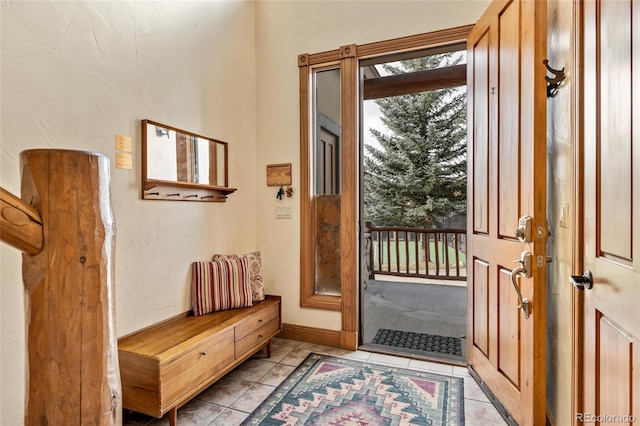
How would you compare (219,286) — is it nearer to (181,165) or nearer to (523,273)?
(181,165)

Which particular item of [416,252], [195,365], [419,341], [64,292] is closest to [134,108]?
[195,365]

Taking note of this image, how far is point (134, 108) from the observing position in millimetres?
1948

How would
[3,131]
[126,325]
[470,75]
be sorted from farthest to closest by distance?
[470,75]
[126,325]
[3,131]

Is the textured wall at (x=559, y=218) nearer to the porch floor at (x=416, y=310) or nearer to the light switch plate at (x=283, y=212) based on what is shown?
the porch floor at (x=416, y=310)

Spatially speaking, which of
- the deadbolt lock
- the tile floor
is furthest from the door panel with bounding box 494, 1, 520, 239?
the tile floor

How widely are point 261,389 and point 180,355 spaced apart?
0.67 meters

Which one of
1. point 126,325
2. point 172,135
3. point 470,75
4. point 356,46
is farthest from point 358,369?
point 356,46

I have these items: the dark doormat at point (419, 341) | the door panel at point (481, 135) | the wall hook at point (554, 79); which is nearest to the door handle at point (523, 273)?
the door panel at point (481, 135)

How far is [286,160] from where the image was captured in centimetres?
298

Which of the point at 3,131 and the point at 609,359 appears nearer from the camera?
the point at 609,359

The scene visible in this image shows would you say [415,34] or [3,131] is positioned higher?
[415,34]

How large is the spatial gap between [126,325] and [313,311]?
1.49 metres

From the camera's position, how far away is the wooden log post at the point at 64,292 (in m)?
0.57

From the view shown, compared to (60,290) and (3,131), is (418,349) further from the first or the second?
(3,131)
